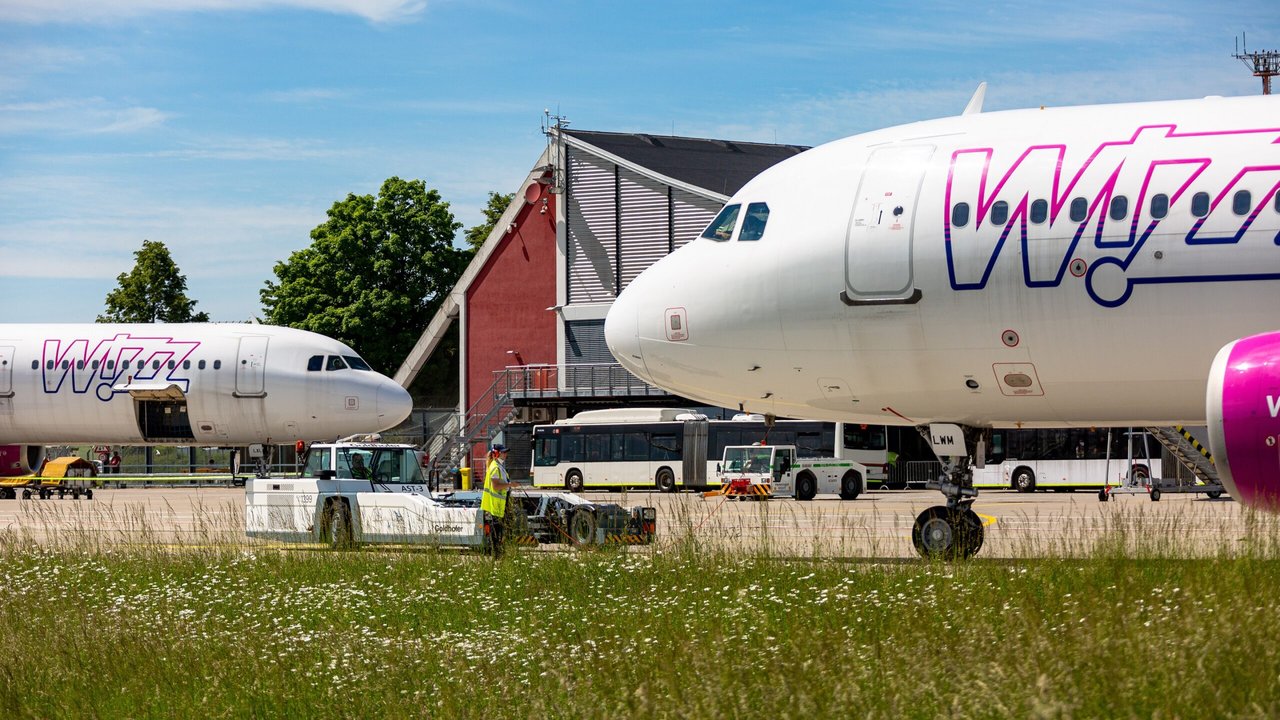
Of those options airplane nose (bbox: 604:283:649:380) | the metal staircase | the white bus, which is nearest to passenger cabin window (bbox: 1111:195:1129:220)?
airplane nose (bbox: 604:283:649:380)

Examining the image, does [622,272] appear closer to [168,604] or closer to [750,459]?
[750,459]

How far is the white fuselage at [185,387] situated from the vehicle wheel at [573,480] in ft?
40.2

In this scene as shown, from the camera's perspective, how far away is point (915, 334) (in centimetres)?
1556

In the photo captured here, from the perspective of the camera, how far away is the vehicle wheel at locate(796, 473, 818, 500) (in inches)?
1821

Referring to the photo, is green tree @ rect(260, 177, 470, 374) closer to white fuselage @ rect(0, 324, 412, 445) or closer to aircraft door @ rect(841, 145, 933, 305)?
white fuselage @ rect(0, 324, 412, 445)

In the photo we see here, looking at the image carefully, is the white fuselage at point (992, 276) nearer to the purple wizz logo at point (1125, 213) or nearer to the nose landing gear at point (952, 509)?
the purple wizz logo at point (1125, 213)

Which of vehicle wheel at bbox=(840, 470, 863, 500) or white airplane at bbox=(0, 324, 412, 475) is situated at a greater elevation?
white airplane at bbox=(0, 324, 412, 475)

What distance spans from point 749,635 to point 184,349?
37405 mm

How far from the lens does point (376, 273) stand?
80.1 m

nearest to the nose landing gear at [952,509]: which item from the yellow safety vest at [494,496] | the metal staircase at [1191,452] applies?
the yellow safety vest at [494,496]

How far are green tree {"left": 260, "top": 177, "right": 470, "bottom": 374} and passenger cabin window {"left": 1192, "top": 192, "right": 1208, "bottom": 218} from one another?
222 ft

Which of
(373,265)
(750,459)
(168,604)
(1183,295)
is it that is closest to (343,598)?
(168,604)

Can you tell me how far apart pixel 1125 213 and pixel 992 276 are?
58.3 inches

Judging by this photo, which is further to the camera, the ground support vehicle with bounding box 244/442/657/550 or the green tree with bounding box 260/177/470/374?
the green tree with bounding box 260/177/470/374
